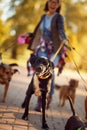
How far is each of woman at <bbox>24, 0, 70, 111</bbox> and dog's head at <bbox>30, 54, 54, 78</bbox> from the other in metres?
1.46

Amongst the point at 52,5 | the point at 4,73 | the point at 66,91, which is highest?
the point at 52,5

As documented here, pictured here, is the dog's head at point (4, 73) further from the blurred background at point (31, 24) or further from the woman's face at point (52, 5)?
the blurred background at point (31, 24)

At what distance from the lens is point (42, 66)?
831 cm

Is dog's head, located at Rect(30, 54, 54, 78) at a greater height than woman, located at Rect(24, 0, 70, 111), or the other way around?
woman, located at Rect(24, 0, 70, 111)

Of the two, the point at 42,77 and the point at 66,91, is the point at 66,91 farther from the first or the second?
the point at 42,77

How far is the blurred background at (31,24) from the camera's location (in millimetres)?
51906

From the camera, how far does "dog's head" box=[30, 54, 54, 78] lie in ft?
27.1

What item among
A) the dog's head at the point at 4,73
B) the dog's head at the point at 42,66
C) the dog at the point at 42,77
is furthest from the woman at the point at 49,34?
the dog's head at the point at 42,66

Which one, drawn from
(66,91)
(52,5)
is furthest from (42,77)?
(66,91)

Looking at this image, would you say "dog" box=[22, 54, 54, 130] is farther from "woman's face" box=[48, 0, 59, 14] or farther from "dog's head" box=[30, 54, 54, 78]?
"woman's face" box=[48, 0, 59, 14]

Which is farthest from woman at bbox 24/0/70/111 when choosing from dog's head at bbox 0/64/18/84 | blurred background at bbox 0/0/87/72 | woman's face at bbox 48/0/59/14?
blurred background at bbox 0/0/87/72

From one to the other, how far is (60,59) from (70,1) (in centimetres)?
5078

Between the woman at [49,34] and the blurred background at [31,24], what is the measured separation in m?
34.1

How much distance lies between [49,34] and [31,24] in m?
41.6
